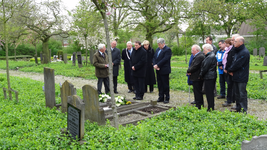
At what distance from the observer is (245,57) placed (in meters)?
6.29

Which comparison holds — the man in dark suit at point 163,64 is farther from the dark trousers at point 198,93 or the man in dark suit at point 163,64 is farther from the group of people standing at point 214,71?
the dark trousers at point 198,93

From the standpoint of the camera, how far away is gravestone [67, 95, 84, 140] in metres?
4.17

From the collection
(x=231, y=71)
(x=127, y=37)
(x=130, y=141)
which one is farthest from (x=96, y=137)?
(x=127, y=37)

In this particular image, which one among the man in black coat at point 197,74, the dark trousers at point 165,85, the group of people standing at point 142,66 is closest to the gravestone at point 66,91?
the group of people standing at point 142,66

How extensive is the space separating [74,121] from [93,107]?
1256 millimetres

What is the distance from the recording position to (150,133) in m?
4.27

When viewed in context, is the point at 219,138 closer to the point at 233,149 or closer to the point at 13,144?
the point at 233,149

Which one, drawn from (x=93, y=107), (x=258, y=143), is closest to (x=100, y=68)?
(x=93, y=107)

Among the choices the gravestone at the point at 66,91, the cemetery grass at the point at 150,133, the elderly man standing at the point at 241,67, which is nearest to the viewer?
the cemetery grass at the point at 150,133

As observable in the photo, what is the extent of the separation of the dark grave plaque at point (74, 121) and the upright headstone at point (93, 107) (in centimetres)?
101

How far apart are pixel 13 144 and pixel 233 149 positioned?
374cm

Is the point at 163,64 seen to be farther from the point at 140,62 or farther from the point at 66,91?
the point at 66,91

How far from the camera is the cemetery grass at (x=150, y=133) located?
12.9ft

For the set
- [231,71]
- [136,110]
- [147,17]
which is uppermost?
[147,17]
